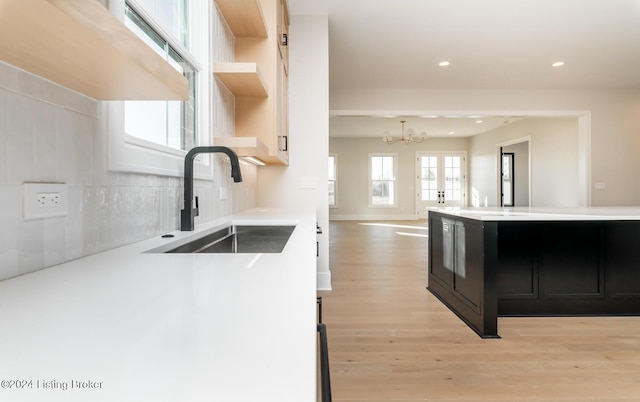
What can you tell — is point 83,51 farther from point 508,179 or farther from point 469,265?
point 508,179

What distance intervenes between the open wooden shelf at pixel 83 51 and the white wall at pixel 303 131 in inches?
A: 99.1

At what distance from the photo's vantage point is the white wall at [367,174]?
37.1 feet

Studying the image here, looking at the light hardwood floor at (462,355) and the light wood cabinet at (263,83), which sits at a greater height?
the light wood cabinet at (263,83)

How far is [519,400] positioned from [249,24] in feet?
8.63

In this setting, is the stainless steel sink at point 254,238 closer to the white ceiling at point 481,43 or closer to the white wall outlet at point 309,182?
the white wall outlet at point 309,182

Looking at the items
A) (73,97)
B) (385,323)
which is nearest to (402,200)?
(385,323)

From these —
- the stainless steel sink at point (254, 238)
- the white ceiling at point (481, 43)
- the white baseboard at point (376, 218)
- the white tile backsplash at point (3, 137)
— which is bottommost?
the white baseboard at point (376, 218)

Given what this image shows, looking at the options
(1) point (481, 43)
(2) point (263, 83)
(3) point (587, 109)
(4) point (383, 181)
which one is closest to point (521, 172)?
(4) point (383, 181)

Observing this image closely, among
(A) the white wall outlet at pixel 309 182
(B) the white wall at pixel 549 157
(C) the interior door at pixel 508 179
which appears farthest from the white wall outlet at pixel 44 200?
(C) the interior door at pixel 508 179

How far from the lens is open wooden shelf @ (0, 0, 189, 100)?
48 centimetres

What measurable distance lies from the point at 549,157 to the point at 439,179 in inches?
166

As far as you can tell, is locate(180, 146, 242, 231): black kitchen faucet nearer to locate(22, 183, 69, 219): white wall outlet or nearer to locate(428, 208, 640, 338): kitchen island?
locate(22, 183, 69, 219): white wall outlet

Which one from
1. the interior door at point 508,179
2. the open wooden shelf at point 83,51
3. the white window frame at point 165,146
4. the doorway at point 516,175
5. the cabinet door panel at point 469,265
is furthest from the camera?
the interior door at point 508,179

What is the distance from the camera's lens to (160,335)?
0.40 meters
